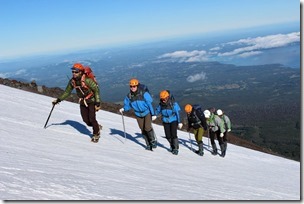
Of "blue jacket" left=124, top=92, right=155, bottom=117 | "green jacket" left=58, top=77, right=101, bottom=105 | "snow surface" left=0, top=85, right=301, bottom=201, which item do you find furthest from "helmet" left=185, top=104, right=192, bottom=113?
"green jacket" left=58, top=77, right=101, bottom=105

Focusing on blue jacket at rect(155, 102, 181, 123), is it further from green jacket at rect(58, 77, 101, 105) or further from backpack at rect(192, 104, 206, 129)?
green jacket at rect(58, 77, 101, 105)

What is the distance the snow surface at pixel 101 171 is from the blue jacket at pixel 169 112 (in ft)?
4.11

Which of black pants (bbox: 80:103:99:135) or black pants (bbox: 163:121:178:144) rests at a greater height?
black pants (bbox: 80:103:99:135)

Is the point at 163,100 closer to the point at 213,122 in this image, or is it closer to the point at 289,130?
the point at 213,122

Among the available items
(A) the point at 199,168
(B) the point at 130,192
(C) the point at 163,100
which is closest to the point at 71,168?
(B) the point at 130,192

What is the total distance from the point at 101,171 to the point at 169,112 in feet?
17.8

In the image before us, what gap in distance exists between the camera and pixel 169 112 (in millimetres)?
12383

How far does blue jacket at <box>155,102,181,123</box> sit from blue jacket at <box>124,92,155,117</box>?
1.90 ft

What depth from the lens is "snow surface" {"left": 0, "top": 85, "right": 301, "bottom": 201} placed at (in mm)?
5371

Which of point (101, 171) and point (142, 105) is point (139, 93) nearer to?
Answer: point (142, 105)

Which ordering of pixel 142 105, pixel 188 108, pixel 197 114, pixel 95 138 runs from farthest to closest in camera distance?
pixel 197 114, pixel 188 108, pixel 142 105, pixel 95 138

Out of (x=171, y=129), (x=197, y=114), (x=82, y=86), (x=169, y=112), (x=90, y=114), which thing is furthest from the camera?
(x=197, y=114)

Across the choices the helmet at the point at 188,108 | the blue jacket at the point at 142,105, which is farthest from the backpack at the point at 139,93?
the helmet at the point at 188,108

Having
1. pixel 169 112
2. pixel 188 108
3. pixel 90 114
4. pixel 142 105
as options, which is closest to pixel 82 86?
pixel 90 114
